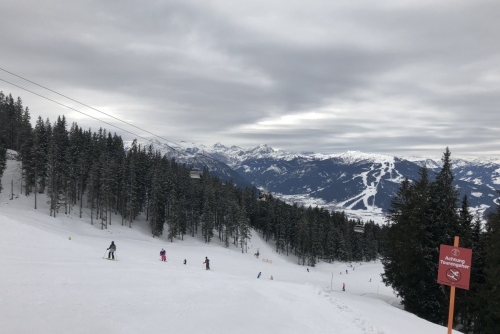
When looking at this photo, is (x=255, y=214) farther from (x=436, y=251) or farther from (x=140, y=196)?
(x=436, y=251)

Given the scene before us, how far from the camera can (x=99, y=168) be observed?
270 feet

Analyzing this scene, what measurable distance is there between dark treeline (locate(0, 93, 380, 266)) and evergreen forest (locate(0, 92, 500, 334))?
12.6 inches

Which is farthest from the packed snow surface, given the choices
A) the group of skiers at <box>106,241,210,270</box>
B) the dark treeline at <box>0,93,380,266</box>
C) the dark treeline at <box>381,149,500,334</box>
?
the dark treeline at <box>0,93,380,266</box>

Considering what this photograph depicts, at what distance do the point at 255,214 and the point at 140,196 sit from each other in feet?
162

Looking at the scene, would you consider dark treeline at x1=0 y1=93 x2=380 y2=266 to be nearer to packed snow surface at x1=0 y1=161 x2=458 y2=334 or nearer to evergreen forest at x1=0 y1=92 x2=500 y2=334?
evergreen forest at x1=0 y1=92 x2=500 y2=334

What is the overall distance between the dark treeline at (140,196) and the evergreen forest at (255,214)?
0.32 meters

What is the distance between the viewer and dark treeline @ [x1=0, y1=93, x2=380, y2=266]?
76000 mm

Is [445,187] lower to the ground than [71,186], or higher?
higher

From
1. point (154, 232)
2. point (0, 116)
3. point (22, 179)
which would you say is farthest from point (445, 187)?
point (0, 116)

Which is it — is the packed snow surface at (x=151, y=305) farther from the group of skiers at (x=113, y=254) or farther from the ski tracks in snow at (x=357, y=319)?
the group of skiers at (x=113, y=254)

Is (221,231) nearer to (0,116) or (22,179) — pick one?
(22,179)

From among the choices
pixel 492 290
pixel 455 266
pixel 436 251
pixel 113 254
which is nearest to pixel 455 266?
pixel 455 266

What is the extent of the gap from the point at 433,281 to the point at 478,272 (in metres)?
5.53

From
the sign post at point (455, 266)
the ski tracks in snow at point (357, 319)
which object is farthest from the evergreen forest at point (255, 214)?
the sign post at point (455, 266)
